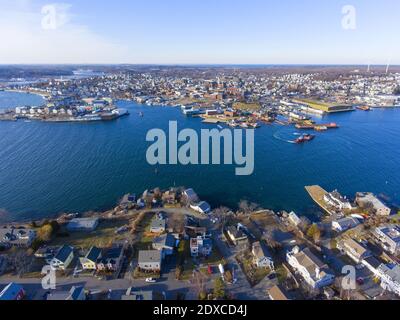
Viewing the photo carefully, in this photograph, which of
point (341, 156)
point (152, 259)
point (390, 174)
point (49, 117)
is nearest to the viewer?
point (152, 259)

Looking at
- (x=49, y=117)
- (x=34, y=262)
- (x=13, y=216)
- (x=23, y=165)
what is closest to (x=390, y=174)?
(x=34, y=262)

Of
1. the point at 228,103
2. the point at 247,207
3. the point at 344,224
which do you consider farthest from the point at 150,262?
the point at 228,103

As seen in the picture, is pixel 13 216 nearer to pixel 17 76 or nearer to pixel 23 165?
pixel 23 165

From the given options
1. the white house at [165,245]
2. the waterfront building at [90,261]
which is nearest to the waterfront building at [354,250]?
the white house at [165,245]

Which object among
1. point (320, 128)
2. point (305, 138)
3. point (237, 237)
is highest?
point (320, 128)

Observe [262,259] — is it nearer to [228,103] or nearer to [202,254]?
[202,254]

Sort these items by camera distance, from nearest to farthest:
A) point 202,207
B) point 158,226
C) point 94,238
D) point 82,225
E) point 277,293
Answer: point 277,293 → point 94,238 → point 158,226 → point 82,225 → point 202,207

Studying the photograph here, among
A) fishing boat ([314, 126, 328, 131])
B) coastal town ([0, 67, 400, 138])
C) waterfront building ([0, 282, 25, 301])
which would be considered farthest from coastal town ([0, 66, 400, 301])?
fishing boat ([314, 126, 328, 131])

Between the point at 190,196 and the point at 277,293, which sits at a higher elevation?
the point at 190,196
